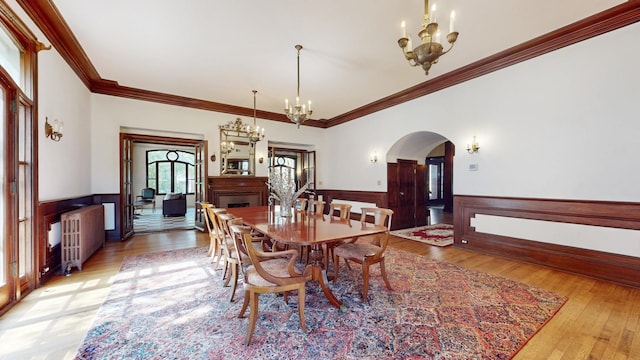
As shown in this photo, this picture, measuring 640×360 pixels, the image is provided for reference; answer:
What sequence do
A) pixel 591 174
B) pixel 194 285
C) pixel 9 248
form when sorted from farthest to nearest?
pixel 591 174, pixel 194 285, pixel 9 248

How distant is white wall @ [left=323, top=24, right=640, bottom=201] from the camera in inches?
113

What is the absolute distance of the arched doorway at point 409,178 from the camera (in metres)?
5.96

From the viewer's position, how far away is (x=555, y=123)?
3.38 meters

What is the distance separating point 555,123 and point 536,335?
2.90 meters

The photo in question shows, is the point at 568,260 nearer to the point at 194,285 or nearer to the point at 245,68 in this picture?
the point at 194,285

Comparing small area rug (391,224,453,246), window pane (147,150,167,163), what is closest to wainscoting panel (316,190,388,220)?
small area rug (391,224,453,246)

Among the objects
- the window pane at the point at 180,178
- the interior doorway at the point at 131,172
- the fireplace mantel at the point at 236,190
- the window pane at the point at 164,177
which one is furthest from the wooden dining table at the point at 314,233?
the window pane at the point at 164,177

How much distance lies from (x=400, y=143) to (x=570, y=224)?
3.27m

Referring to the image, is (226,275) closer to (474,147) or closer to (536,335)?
(536,335)

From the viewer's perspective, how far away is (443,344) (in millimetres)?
1815

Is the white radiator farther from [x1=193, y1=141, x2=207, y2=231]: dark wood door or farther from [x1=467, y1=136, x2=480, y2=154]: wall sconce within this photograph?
[x1=467, y1=136, x2=480, y2=154]: wall sconce

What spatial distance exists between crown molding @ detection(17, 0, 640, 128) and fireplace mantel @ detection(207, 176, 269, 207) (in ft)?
5.58

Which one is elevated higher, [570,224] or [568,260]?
[570,224]

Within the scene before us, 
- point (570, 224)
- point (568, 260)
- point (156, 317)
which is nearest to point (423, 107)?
point (570, 224)
